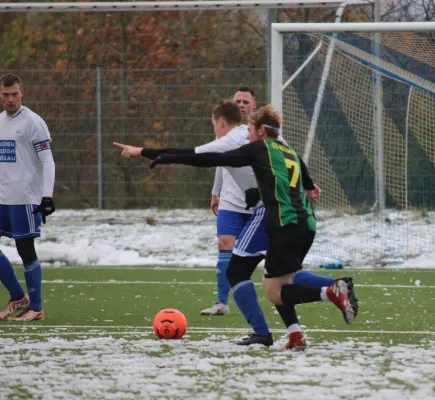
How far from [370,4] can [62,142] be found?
4.74 meters

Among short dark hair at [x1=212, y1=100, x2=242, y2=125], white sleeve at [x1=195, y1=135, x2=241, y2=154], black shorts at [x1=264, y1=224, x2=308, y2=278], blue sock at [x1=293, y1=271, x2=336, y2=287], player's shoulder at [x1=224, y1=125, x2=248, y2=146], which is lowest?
blue sock at [x1=293, y1=271, x2=336, y2=287]

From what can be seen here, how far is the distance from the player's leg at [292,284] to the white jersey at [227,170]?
88 cm

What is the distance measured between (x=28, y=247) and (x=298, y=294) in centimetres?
295

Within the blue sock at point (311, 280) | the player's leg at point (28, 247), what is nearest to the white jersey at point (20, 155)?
the player's leg at point (28, 247)

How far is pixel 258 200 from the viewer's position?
8422 millimetres

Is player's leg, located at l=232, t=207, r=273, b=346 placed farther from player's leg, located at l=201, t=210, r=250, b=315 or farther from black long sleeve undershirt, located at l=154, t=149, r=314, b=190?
player's leg, located at l=201, t=210, r=250, b=315

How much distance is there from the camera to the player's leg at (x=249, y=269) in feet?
26.8

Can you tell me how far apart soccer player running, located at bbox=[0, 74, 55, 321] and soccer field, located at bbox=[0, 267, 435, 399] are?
0.35 meters

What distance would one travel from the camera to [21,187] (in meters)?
9.85

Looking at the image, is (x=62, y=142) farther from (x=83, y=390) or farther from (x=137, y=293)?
(x=83, y=390)

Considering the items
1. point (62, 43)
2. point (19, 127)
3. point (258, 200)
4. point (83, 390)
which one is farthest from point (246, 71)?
point (83, 390)

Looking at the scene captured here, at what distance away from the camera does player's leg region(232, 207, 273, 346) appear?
8164mm

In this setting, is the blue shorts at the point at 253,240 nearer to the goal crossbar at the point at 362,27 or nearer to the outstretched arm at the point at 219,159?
the outstretched arm at the point at 219,159

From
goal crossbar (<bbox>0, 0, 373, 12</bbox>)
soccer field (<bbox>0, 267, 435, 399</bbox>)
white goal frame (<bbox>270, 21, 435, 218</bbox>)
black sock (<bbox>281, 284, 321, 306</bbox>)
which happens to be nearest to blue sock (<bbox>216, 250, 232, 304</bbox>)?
soccer field (<bbox>0, 267, 435, 399</bbox>)
